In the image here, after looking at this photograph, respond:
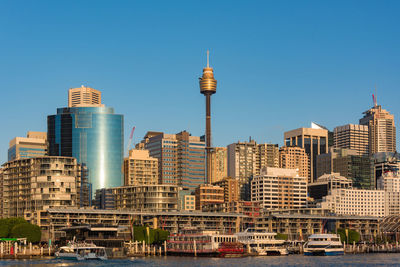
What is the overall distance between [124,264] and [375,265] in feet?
215

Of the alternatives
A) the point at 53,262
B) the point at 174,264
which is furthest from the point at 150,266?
the point at 53,262

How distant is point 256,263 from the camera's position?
628 ft

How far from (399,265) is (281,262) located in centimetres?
3183

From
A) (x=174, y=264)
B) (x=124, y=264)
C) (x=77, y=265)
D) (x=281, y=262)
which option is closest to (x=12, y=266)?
(x=77, y=265)

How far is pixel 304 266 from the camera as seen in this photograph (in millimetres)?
180625

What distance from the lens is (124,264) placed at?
186875 mm

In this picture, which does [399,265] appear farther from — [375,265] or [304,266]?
[304,266]

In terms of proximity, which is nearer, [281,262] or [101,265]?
[101,265]

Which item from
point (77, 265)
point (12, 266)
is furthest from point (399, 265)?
point (12, 266)

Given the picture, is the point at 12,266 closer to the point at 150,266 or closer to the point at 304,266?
the point at 150,266

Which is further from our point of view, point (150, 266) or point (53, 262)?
point (53, 262)

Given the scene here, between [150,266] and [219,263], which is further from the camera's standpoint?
[219,263]

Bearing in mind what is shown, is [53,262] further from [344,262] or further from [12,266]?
[344,262]

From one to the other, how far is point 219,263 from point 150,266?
854 inches
